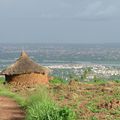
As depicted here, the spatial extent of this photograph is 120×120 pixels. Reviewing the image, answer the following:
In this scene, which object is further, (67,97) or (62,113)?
(67,97)

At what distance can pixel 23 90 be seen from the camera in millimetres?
21484

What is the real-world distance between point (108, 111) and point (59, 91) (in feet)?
17.8

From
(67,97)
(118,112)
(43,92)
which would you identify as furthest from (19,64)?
(118,112)

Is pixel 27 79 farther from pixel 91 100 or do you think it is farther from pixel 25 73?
pixel 91 100

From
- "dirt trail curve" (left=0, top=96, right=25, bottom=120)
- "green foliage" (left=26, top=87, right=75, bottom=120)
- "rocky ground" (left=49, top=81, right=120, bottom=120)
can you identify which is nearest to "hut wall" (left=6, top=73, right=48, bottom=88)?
"rocky ground" (left=49, top=81, right=120, bottom=120)

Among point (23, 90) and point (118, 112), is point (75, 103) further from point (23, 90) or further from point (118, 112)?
point (23, 90)

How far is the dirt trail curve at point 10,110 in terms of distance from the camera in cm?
1535

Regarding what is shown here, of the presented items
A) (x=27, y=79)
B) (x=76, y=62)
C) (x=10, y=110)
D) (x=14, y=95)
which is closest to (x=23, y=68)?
(x=27, y=79)

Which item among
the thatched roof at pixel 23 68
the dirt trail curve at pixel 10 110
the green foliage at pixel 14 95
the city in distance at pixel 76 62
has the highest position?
the thatched roof at pixel 23 68

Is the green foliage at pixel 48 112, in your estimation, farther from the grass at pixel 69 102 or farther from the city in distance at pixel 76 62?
the city in distance at pixel 76 62

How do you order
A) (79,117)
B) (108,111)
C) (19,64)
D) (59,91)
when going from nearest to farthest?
(79,117) < (108,111) < (59,91) < (19,64)

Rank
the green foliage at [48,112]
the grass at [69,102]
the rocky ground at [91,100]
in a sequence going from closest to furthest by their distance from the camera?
1. the green foliage at [48,112]
2. the grass at [69,102]
3. the rocky ground at [91,100]

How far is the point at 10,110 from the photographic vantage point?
16.8 meters

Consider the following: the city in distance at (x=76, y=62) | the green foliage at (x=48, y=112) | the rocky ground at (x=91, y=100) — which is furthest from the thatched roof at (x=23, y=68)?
the green foliage at (x=48, y=112)
